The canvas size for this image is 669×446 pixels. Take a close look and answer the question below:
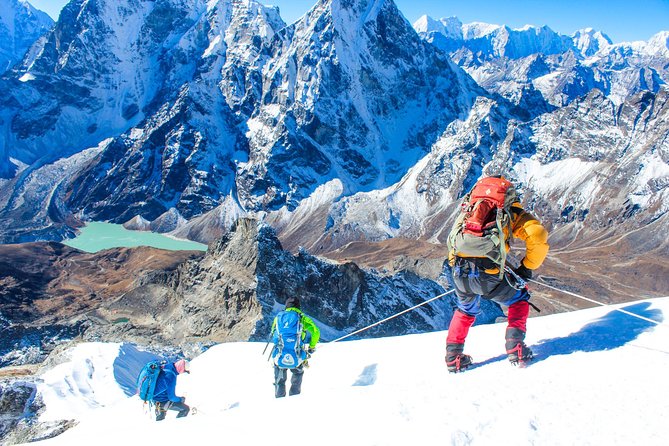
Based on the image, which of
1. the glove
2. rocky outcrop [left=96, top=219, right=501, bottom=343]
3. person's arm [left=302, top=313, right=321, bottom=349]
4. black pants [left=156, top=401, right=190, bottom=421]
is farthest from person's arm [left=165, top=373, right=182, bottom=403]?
rocky outcrop [left=96, top=219, right=501, bottom=343]

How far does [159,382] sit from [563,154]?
20559cm

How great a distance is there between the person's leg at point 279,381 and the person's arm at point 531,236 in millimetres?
5310

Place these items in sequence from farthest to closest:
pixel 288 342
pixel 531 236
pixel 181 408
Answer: pixel 181 408 → pixel 288 342 → pixel 531 236

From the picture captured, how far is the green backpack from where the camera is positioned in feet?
26.1

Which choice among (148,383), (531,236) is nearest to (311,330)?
(148,383)

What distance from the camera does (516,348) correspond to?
25.8 ft

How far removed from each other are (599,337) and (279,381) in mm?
6183

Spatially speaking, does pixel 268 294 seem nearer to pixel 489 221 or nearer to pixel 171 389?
pixel 171 389

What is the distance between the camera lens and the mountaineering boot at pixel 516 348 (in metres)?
7.82

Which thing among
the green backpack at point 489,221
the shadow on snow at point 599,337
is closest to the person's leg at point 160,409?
the shadow on snow at point 599,337

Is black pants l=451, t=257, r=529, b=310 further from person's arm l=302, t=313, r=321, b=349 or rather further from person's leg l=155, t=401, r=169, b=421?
person's leg l=155, t=401, r=169, b=421

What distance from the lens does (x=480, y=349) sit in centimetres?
916

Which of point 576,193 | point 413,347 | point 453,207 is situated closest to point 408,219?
point 453,207

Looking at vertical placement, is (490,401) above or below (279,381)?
below
